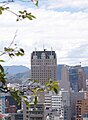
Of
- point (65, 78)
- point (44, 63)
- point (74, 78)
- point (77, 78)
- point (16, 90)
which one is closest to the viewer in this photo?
point (16, 90)

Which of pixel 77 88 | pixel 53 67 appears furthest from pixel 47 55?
pixel 77 88

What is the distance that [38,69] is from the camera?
256 feet

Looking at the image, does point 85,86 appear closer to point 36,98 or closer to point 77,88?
point 77,88

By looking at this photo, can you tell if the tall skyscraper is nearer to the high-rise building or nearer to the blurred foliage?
the high-rise building

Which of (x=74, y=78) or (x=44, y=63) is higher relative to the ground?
(x=44, y=63)

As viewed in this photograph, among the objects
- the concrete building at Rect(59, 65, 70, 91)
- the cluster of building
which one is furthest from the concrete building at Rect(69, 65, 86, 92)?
the concrete building at Rect(59, 65, 70, 91)

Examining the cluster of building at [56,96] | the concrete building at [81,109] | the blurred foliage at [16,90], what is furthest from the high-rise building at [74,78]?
the blurred foliage at [16,90]

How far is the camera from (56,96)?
2618 inches

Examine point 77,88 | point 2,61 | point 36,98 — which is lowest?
point 36,98

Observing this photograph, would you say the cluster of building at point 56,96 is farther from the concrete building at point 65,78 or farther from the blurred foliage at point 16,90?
the blurred foliage at point 16,90

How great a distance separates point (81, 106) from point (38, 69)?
2759cm

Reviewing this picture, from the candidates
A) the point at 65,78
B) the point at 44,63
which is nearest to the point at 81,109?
the point at 44,63

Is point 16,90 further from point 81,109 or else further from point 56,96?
point 56,96

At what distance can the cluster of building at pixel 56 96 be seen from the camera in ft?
151
